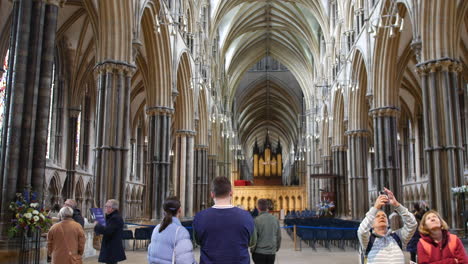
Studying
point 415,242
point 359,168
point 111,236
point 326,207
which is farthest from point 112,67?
point 326,207

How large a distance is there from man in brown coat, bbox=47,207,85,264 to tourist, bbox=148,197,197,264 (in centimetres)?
211

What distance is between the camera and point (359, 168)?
25578mm

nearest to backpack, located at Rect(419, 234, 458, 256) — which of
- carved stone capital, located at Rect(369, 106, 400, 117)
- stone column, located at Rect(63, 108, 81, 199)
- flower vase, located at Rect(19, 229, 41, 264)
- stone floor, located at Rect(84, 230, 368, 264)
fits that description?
flower vase, located at Rect(19, 229, 41, 264)

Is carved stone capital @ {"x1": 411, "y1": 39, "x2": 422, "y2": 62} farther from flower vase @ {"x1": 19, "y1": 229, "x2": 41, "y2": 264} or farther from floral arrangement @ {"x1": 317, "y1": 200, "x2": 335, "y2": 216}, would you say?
floral arrangement @ {"x1": 317, "y1": 200, "x2": 335, "y2": 216}

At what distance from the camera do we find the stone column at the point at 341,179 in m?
30.5

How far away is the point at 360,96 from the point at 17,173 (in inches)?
776

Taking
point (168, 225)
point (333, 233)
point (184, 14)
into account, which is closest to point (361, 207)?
point (333, 233)

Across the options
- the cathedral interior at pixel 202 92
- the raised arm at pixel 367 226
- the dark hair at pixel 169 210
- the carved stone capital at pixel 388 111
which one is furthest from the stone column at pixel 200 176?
the raised arm at pixel 367 226

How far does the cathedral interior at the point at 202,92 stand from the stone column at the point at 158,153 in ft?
0.16

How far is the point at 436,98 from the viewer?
14.0m

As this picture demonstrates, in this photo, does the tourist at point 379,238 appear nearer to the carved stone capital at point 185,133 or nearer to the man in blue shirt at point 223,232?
the man in blue shirt at point 223,232

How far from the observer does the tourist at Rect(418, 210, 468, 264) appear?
387 centimetres

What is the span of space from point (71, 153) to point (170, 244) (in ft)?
71.9

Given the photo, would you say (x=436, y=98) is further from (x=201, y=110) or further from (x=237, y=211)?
(x=201, y=110)
